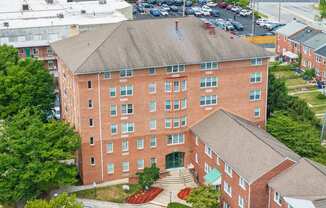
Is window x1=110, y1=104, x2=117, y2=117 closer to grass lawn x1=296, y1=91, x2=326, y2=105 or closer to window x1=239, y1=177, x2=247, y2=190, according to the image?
window x1=239, y1=177, x2=247, y2=190

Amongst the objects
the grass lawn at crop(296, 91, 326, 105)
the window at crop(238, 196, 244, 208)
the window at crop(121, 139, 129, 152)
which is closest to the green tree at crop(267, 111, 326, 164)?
the window at crop(238, 196, 244, 208)

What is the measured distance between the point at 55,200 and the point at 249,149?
66.3 feet

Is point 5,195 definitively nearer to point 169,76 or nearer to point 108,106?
point 108,106

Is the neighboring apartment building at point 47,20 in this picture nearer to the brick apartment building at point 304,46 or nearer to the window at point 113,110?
the brick apartment building at point 304,46

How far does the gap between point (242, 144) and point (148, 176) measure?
11.7m

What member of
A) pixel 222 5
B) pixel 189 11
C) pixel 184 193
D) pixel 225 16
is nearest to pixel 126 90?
pixel 184 193

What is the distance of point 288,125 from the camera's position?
7788 cm

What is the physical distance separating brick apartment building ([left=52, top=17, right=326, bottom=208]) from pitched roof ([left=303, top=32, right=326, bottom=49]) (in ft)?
133

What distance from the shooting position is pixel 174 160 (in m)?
78.6

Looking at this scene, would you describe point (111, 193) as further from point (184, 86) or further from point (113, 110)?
point (184, 86)

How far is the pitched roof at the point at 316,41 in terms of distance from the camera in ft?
383

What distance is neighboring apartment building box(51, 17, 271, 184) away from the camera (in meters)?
73.6

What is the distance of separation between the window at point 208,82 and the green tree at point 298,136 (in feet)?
28.4

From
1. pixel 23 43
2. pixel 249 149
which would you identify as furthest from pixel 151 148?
pixel 23 43
